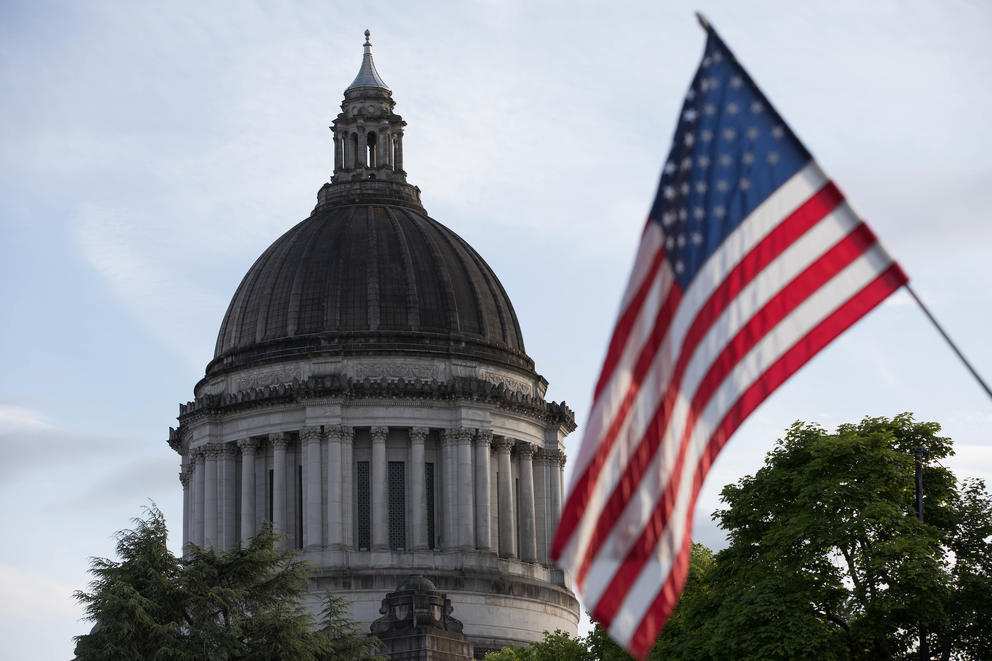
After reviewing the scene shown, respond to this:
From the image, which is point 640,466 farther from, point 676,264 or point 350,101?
point 350,101

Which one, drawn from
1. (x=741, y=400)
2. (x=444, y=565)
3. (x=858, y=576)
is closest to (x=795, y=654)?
(x=858, y=576)

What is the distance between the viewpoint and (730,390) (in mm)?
19062

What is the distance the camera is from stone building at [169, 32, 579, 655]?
85.8 m

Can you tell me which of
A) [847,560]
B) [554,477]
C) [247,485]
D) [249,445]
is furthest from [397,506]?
[847,560]

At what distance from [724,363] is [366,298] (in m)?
70.2

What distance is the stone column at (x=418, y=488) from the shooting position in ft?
282

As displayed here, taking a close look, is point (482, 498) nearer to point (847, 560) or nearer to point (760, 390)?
point (847, 560)

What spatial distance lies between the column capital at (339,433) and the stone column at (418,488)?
2845 mm

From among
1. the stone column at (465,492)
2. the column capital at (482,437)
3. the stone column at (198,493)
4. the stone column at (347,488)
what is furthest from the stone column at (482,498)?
the stone column at (198,493)

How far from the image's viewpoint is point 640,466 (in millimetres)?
18891

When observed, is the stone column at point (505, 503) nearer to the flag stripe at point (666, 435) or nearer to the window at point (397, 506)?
the window at point (397, 506)

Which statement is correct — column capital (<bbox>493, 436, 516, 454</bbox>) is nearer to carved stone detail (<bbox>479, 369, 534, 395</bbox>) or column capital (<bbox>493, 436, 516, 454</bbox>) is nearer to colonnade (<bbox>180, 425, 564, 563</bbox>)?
colonnade (<bbox>180, 425, 564, 563</bbox>)

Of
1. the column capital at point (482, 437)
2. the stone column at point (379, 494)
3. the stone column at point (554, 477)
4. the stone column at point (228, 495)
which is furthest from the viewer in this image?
the stone column at point (554, 477)

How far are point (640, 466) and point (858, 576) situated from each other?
29.5 meters
